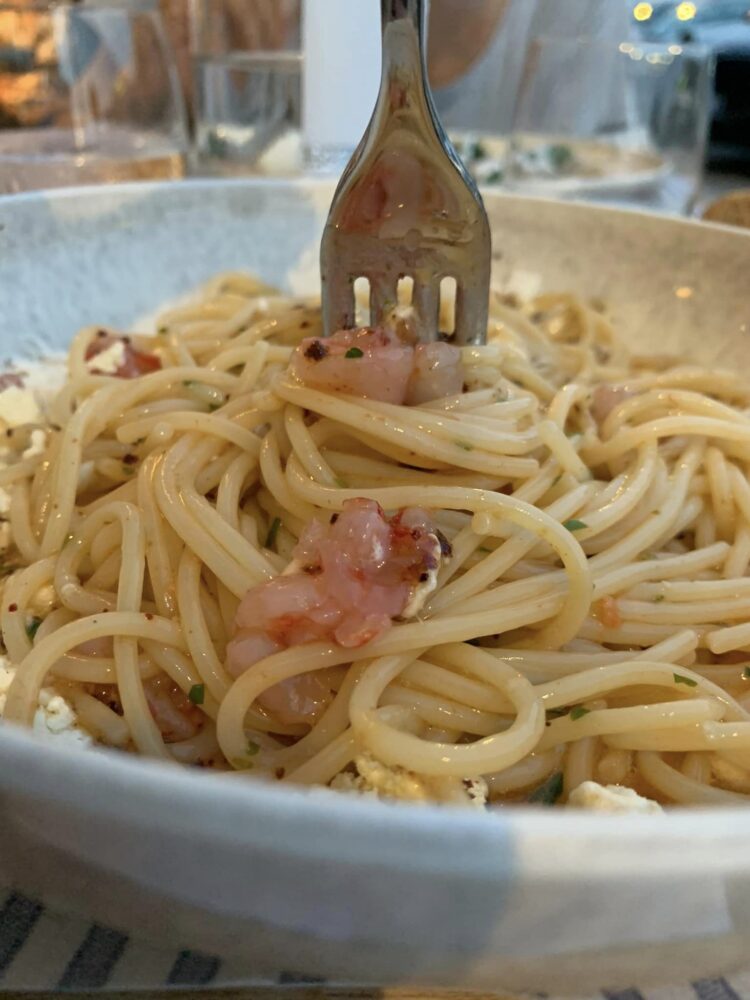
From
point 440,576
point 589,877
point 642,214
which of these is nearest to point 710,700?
point 440,576

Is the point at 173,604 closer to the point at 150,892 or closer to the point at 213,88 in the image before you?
the point at 150,892

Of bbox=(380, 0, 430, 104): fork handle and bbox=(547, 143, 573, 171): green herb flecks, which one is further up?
bbox=(380, 0, 430, 104): fork handle

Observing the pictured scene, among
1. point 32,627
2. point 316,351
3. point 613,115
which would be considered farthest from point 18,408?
point 613,115

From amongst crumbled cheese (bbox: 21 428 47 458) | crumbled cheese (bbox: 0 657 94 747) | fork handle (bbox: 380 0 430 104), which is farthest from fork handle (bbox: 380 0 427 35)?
crumbled cheese (bbox: 0 657 94 747)

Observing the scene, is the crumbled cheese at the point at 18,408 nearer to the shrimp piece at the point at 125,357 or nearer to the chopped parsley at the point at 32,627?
the shrimp piece at the point at 125,357

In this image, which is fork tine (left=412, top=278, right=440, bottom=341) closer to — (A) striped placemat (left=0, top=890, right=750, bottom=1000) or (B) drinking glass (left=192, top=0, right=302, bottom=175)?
(A) striped placemat (left=0, top=890, right=750, bottom=1000)
